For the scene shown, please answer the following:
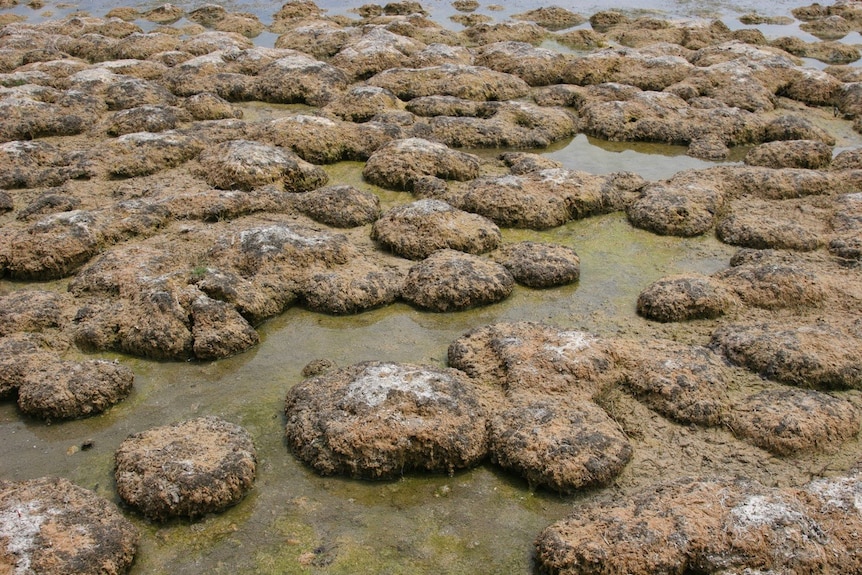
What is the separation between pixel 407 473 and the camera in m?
4.92


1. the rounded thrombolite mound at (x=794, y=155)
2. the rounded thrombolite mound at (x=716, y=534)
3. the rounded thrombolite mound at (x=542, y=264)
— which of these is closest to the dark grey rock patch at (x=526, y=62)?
the rounded thrombolite mound at (x=794, y=155)

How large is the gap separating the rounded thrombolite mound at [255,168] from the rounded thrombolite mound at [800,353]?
5422mm

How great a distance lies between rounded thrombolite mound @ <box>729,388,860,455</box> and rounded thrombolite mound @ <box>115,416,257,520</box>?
3.57 meters

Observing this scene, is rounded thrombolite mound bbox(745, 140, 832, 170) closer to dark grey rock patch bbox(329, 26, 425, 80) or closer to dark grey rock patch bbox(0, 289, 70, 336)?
dark grey rock patch bbox(329, 26, 425, 80)

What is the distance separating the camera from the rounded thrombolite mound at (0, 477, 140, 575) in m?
3.94

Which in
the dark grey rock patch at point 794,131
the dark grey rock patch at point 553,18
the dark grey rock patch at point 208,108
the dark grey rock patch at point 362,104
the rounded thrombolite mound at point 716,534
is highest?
the rounded thrombolite mound at point 716,534

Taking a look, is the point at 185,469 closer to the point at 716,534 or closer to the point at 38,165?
the point at 716,534

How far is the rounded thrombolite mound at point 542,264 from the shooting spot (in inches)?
282

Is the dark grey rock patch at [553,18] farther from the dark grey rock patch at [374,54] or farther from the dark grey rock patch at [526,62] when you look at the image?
the dark grey rock patch at [374,54]

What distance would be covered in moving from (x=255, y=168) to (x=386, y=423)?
494 centimetres

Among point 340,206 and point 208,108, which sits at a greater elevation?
point 340,206

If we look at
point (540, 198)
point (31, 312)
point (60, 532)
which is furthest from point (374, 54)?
point (60, 532)

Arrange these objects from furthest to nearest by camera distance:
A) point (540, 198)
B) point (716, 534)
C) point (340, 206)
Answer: point (540, 198) → point (340, 206) → point (716, 534)

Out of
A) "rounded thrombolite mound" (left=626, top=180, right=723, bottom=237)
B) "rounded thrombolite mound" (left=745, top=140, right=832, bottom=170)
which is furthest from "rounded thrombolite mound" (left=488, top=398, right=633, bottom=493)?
"rounded thrombolite mound" (left=745, top=140, right=832, bottom=170)
